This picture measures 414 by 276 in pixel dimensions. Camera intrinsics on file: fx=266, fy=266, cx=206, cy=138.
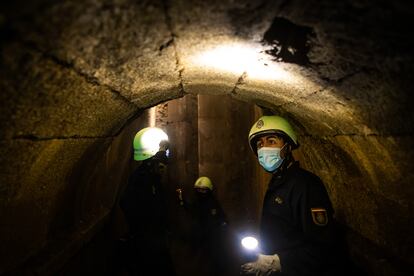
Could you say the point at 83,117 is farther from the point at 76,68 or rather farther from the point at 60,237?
the point at 60,237

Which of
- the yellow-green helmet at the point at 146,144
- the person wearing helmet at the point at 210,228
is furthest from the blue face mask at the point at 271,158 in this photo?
the person wearing helmet at the point at 210,228

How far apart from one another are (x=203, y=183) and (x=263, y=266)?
4.53m

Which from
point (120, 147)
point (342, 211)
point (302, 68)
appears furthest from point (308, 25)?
point (120, 147)

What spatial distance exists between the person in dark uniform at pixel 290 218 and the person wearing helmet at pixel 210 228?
4.05m

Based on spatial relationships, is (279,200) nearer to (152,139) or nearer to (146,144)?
(146,144)

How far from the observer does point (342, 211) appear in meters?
4.12

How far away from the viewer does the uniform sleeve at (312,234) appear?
109 inches

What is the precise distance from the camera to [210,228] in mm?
7344

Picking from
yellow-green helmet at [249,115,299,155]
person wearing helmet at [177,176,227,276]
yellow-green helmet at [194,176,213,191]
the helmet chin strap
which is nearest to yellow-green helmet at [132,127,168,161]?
yellow-green helmet at [194,176,213,191]

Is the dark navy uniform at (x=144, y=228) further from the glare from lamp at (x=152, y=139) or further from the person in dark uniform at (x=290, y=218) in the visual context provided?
the person in dark uniform at (x=290, y=218)

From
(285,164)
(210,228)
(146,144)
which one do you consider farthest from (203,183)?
(285,164)

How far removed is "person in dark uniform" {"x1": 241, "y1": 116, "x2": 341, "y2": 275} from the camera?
279 centimetres

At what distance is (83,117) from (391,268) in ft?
11.4

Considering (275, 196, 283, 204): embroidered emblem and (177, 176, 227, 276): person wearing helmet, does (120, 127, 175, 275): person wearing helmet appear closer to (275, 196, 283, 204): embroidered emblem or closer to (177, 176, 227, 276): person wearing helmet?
(177, 176, 227, 276): person wearing helmet
